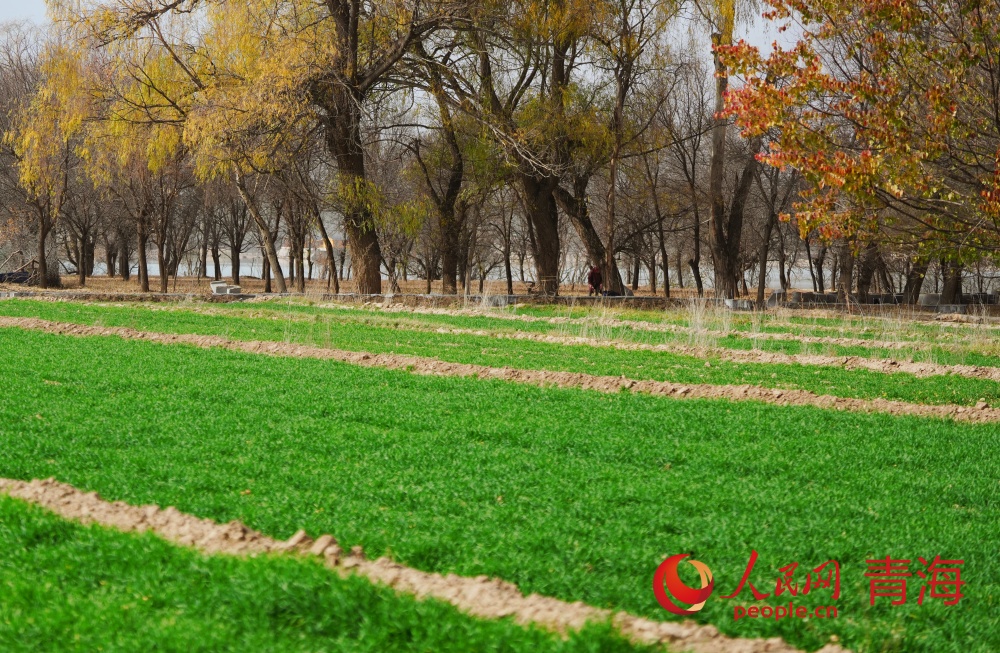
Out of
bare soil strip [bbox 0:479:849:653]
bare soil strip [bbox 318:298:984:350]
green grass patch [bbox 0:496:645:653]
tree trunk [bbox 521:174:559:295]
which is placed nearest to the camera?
green grass patch [bbox 0:496:645:653]

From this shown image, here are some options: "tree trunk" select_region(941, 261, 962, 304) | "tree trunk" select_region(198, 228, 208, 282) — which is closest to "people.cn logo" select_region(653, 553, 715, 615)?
"tree trunk" select_region(941, 261, 962, 304)

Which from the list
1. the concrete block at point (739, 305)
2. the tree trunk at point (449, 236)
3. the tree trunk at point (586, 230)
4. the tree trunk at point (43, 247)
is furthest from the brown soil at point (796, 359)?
the tree trunk at point (43, 247)

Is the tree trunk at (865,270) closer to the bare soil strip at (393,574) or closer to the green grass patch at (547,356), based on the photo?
the green grass patch at (547,356)

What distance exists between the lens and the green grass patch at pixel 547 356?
10977 millimetres

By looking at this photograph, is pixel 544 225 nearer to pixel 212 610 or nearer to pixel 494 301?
pixel 494 301

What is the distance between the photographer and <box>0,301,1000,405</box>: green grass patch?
10977mm

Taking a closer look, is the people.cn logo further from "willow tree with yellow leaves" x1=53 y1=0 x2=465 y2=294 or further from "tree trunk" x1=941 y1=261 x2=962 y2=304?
"tree trunk" x1=941 y1=261 x2=962 y2=304

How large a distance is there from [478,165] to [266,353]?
1729 centimetres

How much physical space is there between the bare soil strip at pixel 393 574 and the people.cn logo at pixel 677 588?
0.20m

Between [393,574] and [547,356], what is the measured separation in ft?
30.5

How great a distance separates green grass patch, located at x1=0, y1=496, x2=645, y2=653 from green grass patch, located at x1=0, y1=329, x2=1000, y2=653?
62 cm

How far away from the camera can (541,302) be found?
2550cm

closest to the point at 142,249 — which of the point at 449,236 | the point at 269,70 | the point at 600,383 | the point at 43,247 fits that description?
the point at 43,247

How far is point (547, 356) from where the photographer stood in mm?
13734
